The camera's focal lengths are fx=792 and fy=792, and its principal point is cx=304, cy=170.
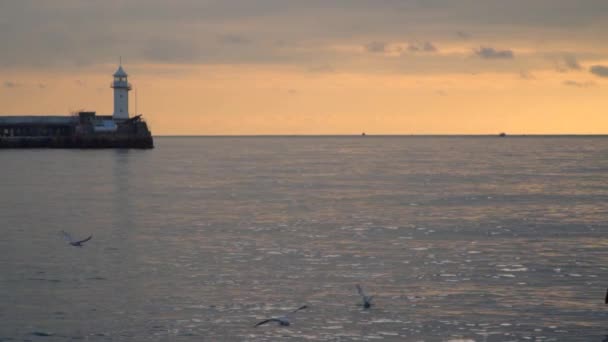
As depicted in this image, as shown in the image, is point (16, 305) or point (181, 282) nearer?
point (16, 305)

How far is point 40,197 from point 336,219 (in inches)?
863

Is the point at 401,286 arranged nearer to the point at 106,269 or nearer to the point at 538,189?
the point at 106,269

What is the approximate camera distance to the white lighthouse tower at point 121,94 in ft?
421

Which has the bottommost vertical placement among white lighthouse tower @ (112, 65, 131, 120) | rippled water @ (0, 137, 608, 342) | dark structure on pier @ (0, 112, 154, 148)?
rippled water @ (0, 137, 608, 342)

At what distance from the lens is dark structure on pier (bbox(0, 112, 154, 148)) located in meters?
134

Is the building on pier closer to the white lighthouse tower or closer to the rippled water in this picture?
the white lighthouse tower

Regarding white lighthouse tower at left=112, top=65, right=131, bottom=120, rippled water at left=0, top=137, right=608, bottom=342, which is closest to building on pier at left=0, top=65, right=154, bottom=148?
white lighthouse tower at left=112, top=65, right=131, bottom=120

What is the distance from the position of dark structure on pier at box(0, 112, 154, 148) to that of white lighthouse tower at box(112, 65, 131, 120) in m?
1.39

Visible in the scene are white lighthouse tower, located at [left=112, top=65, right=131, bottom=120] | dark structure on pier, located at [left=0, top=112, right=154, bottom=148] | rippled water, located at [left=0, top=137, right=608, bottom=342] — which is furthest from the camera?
dark structure on pier, located at [left=0, top=112, right=154, bottom=148]

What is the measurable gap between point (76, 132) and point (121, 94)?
1243cm

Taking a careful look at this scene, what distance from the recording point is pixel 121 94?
130 metres

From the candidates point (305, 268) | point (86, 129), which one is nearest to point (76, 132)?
point (86, 129)

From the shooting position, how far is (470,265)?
2556 cm

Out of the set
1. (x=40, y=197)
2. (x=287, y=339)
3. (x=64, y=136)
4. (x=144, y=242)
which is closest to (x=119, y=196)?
(x=40, y=197)
